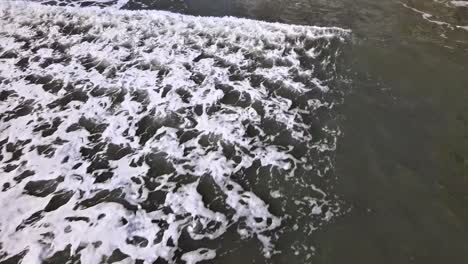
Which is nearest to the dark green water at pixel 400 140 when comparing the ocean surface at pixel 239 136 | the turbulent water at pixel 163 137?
the ocean surface at pixel 239 136

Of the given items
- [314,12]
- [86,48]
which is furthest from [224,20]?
[86,48]

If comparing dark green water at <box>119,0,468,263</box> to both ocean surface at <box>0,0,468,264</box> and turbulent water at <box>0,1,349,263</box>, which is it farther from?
turbulent water at <box>0,1,349,263</box>

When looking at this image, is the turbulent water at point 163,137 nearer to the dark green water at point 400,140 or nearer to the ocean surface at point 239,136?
the ocean surface at point 239,136

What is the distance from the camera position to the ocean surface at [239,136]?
3002mm

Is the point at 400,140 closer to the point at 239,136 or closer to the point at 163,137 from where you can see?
the point at 239,136

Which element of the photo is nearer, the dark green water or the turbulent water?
the dark green water

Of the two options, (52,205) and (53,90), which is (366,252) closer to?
(52,205)

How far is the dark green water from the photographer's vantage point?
2.90 metres

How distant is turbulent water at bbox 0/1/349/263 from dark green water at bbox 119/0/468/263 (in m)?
0.22

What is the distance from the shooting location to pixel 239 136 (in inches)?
157

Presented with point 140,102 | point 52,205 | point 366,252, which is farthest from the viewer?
point 140,102

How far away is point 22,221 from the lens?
322 centimetres

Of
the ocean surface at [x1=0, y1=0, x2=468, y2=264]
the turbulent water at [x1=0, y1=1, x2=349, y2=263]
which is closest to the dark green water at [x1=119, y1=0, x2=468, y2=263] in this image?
the ocean surface at [x1=0, y1=0, x2=468, y2=264]

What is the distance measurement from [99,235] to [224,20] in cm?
426
